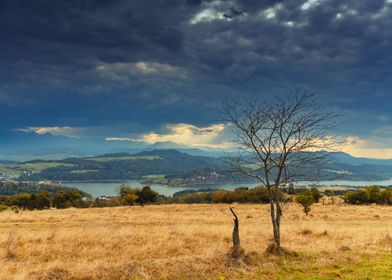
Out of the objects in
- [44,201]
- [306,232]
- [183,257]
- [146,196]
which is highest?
[183,257]

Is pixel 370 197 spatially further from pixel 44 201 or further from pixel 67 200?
pixel 44 201

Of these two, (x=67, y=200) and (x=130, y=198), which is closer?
(x=130, y=198)

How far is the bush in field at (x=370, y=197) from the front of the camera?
6300cm

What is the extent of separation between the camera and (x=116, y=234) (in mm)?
17906

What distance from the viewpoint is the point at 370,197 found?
2520 inches

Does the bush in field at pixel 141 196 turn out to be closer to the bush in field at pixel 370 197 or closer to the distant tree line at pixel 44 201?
the distant tree line at pixel 44 201

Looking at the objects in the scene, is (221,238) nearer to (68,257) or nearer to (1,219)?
(68,257)

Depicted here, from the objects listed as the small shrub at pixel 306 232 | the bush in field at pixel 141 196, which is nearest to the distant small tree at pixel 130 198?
the bush in field at pixel 141 196

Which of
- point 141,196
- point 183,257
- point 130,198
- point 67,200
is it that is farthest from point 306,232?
point 67,200

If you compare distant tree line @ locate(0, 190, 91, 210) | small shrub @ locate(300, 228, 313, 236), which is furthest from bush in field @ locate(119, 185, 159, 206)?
small shrub @ locate(300, 228, 313, 236)

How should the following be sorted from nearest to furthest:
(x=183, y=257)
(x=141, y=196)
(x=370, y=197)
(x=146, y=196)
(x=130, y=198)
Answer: (x=183, y=257) → (x=370, y=197) → (x=130, y=198) → (x=146, y=196) → (x=141, y=196)

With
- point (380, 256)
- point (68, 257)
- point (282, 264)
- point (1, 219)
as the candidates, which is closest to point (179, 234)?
point (68, 257)

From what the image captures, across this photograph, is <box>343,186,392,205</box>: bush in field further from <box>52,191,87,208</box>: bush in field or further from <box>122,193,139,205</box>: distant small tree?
<box>52,191,87,208</box>: bush in field

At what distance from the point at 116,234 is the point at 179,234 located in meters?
3.47
